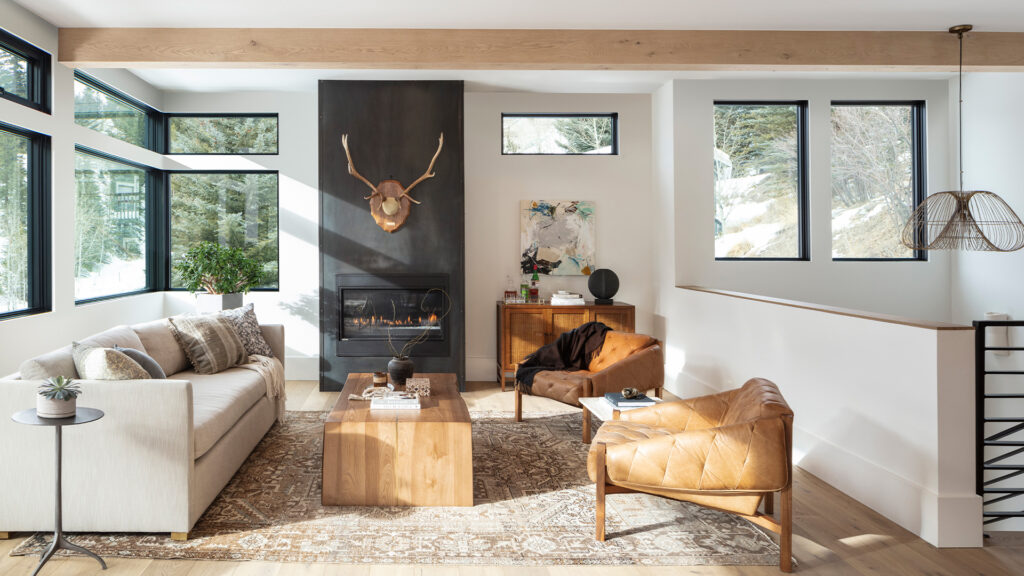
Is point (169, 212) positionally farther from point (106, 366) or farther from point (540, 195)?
point (106, 366)

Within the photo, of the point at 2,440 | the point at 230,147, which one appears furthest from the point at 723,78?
the point at 2,440

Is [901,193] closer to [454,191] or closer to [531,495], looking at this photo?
[454,191]

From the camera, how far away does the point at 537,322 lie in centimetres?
621

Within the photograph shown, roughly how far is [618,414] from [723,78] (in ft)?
12.8

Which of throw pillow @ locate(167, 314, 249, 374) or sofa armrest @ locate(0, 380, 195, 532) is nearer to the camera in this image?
sofa armrest @ locate(0, 380, 195, 532)

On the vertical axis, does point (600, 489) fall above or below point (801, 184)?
below

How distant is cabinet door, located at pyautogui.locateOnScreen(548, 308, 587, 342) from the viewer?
6211 mm

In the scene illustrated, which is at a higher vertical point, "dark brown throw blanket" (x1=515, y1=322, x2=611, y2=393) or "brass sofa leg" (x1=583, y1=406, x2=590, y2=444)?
"dark brown throw blanket" (x1=515, y1=322, x2=611, y2=393)

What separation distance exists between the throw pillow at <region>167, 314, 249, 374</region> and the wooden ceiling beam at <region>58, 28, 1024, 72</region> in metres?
1.74

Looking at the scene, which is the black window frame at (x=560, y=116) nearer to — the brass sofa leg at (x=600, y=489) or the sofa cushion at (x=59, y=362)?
the sofa cushion at (x=59, y=362)

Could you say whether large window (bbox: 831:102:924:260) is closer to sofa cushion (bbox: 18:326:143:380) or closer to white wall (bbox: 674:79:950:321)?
white wall (bbox: 674:79:950:321)

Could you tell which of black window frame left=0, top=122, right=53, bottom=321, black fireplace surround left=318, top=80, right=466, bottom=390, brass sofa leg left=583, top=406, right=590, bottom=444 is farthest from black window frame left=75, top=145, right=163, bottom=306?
brass sofa leg left=583, top=406, right=590, bottom=444

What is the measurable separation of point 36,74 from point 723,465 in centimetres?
496

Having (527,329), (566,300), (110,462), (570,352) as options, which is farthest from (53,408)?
(566,300)
